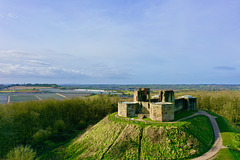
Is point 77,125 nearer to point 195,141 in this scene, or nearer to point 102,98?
point 102,98

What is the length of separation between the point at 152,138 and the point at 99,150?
10778mm

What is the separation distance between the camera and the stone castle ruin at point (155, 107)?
3503 centimetres

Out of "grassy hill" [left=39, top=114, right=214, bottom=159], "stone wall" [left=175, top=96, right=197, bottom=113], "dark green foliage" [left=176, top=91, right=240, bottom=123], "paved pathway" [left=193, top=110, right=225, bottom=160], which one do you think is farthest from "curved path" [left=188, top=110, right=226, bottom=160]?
"dark green foliage" [left=176, top=91, right=240, bottom=123]

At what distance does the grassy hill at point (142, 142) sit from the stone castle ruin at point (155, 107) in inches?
124

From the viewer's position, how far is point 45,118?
51750 mm

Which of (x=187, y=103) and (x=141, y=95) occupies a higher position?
(x=141, y=95)

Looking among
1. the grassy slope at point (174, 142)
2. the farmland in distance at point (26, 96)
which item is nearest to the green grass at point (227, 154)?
the grassy slope at point (174, 142)

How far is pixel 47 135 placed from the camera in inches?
1852

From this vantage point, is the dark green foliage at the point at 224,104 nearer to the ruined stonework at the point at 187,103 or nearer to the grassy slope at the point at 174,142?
the ruined stonework at the point at 187,103

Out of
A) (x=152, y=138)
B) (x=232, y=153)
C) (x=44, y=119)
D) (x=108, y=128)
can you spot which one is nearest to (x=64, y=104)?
(x=44, y=119)

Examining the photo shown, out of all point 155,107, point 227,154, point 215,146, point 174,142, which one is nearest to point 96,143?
point 155,107

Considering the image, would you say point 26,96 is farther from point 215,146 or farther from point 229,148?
point 229,148

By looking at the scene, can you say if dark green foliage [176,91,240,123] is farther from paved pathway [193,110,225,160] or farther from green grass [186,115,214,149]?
green grass [186,115,214,149]

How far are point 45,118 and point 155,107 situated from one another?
36958mm
